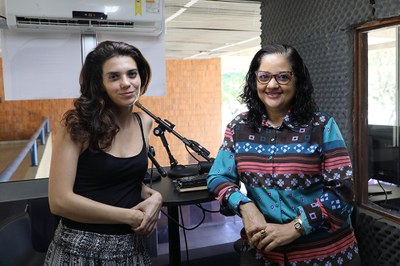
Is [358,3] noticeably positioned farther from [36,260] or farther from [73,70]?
[36,260]

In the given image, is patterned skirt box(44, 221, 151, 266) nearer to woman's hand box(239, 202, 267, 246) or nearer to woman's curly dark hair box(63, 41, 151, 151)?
woman's curly dark hair box(63, 41, 151, 151)

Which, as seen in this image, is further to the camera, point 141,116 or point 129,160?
point 141,116

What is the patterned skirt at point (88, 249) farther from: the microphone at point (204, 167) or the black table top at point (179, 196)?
the microphone at point (204, 167)


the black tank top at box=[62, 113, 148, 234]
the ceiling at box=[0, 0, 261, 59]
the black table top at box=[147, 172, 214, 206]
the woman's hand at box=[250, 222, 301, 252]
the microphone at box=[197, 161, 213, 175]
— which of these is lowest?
the woman's hand at box=[250, 222, 301, 252]

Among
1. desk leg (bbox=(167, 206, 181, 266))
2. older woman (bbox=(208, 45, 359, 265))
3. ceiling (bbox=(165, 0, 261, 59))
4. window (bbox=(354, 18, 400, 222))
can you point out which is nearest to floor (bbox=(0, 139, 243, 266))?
desk leg (bbox=(167, 206, 181, 266))

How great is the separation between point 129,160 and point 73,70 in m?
1.29

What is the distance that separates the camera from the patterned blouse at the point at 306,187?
123 centimetres

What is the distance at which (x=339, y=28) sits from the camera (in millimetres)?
1758

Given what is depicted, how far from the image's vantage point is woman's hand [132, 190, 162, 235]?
1.27 m

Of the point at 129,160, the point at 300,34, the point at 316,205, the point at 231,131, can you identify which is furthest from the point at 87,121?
the point at 300,34

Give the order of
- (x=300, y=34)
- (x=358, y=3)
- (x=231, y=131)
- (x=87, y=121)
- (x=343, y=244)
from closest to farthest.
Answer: (x=87, y=121) < (x=343, y=244) < (x=231, y=131) < (x=358, y=3) < (x=300, y=34)

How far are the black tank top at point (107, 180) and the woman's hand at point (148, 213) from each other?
1.5 inches

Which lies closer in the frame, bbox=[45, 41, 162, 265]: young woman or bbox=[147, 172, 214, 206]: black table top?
bbox=[45, 41, 162, 265]: young woman

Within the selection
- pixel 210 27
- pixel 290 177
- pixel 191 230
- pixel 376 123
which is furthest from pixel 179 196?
pixel 210 27
